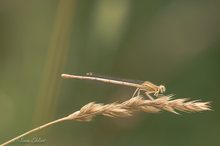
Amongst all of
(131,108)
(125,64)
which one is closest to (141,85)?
(131,108)

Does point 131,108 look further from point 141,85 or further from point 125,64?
point 125,64

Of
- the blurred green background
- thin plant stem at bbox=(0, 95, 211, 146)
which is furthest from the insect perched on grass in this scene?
the blurred green background

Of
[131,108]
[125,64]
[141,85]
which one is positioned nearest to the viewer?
[131,108]

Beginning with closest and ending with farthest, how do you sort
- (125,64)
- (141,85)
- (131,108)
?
1. (131,108)
2. (141,85)
3. (125,64)

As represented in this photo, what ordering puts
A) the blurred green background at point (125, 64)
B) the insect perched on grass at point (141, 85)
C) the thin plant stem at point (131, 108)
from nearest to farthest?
1. the thin plant stem at point (131, 108)
2. the insect perched on grass at point (141, 85)
3. the blurred green background at point (125, 64)

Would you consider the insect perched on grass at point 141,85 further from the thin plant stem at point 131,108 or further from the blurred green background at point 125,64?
the blurred green background at point 125,64

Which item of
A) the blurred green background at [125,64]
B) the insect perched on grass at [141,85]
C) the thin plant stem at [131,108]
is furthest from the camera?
the blurred green background at [125,64]

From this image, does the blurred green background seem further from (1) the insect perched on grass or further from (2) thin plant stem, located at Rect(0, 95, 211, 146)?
(2) thin plant stem, located at Rect(0, 95, 211, 146)

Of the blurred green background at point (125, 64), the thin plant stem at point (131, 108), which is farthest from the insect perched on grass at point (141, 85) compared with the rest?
the blurred green background at point (125, 64)

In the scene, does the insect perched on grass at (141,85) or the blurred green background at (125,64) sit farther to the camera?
the blurred green background at (125,64)

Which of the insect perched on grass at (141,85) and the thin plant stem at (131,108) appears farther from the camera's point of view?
the insect perched on grass at (141,85)
